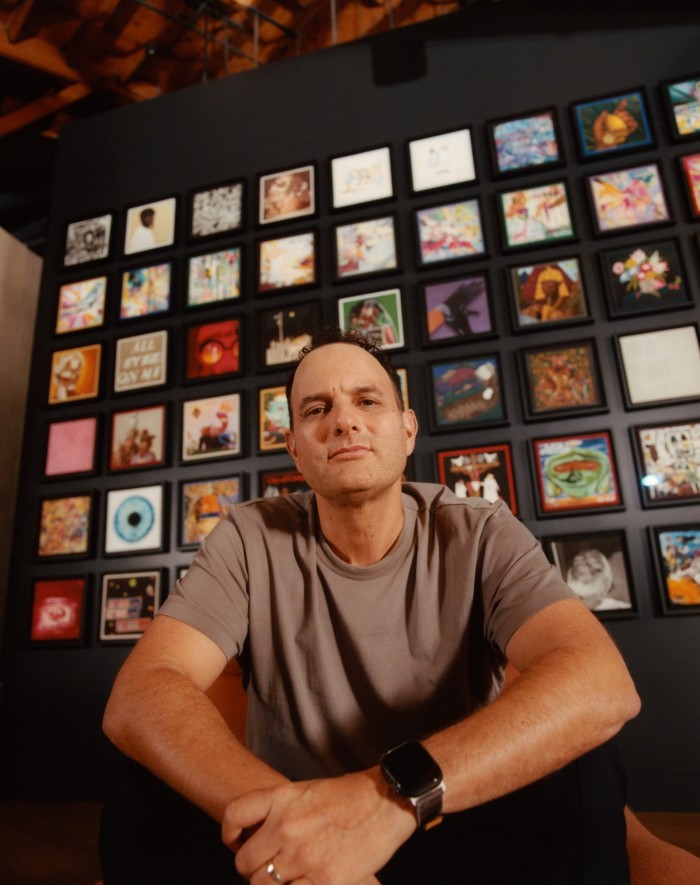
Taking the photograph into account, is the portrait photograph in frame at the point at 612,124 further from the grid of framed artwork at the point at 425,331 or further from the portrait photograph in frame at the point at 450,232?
the portrait photograph in frame at the point at 450,232

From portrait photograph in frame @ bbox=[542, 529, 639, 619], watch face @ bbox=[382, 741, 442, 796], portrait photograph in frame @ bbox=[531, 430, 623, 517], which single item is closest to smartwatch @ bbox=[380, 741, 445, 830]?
watch face @ bbox=[382, 741, 442, 796]

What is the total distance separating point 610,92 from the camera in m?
2.96

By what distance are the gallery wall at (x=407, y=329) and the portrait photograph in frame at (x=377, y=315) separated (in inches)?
0.7

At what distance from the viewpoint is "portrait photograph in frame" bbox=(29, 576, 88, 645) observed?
3.00 metres

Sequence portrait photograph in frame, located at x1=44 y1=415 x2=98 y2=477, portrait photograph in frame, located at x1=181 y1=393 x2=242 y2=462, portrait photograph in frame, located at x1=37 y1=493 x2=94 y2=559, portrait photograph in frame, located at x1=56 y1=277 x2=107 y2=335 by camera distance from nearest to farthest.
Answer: portrait photograph in frame, located at x1=181 y1=393 x2=242 y2=462, portrait photograph in frame, located at x1=37 y1=493 x2=94 y2=559, portrait photograph in frame, located at x1=44 y1=415 x2=98 y2=477, portrait photograph in frame, located at x1=56 y1=277 x2=107 y2=335

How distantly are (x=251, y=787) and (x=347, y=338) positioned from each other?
1268mm

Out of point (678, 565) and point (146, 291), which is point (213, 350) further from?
point (678, 565)

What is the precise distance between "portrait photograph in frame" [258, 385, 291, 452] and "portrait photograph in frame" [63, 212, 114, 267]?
166cm

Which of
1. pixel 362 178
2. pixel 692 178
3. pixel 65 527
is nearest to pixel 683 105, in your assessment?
pixel 692 178

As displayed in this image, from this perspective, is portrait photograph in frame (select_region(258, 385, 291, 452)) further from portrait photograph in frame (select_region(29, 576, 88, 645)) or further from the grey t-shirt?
the grey t-shirt

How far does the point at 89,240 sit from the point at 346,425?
318 centimetres

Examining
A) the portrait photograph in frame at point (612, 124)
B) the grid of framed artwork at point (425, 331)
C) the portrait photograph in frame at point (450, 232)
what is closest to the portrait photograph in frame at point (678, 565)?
the grid of framed artwork at point (425, 331)

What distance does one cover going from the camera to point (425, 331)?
2.88 metres

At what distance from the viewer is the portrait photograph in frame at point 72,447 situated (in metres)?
3.26
